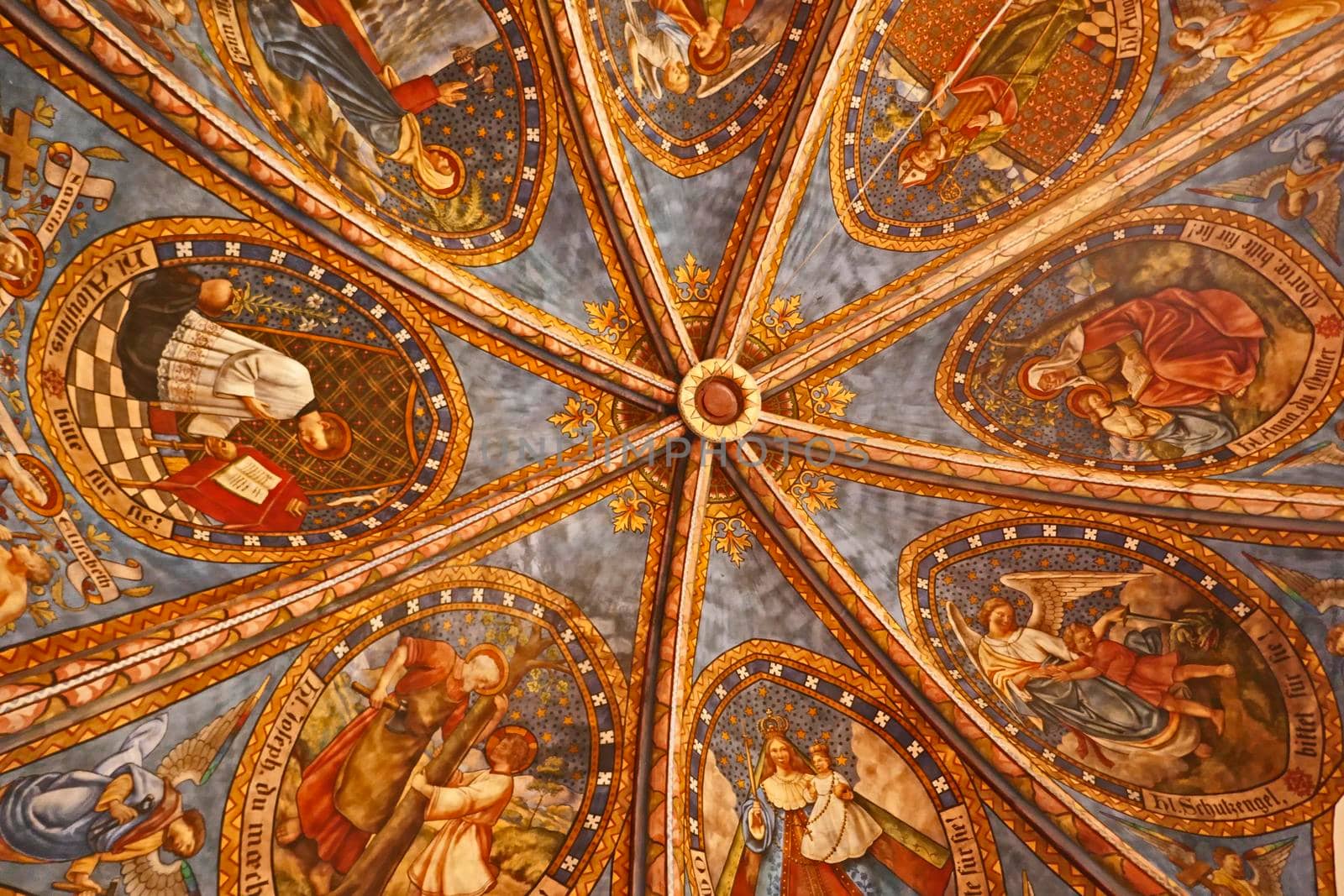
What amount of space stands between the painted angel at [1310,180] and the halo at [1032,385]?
199 centimetres

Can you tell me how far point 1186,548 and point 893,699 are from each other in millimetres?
2809

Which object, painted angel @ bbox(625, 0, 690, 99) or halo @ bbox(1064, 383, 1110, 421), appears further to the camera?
halo @ bbox(1064, 383, 1110, 421)

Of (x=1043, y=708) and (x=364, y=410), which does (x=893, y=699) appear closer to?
(x=1043, y=708)

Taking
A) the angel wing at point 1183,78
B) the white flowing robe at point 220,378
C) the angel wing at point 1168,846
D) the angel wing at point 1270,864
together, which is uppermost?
the angel wing at point 1183,78

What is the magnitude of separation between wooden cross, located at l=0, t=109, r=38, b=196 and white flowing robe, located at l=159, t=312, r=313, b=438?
3.95ft

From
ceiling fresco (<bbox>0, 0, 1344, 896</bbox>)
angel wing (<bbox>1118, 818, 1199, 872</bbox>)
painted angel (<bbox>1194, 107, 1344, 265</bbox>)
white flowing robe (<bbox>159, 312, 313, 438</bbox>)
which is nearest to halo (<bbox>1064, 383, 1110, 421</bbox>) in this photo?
ceiling fresco (<bbox>0, 0, 1344, 896</bbox>)

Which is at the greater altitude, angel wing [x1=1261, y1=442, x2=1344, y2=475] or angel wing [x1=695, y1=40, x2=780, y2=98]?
angel wing [x1=695, y1=40, x2=780, y2=98]

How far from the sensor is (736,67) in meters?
8.06

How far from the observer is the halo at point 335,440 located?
696cm

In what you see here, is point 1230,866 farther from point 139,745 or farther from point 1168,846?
point 139,745

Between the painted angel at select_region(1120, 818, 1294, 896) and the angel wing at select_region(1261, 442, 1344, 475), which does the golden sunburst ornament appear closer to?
the angel wing at select_region(1261, 442, 1344, 475)

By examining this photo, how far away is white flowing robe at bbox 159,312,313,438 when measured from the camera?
621cm

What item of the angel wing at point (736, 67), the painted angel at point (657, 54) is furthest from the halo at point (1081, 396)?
the painted angel at point (657, 54)

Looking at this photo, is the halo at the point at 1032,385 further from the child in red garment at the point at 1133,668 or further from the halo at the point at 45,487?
the halo at the point at 45,487
